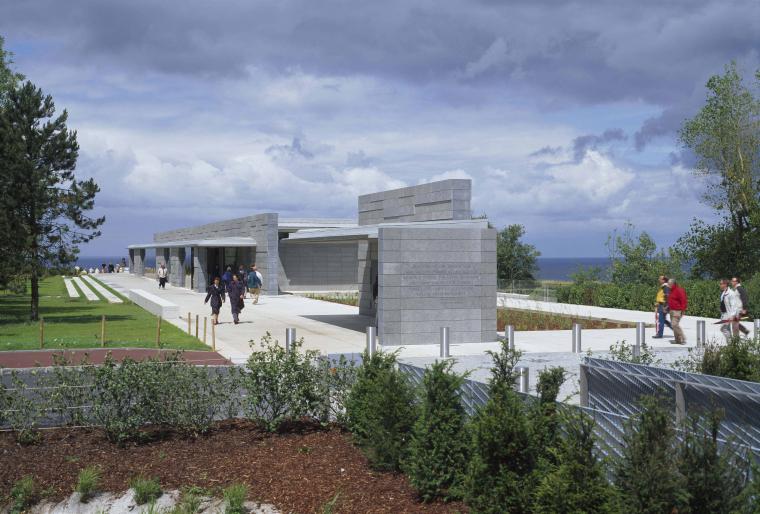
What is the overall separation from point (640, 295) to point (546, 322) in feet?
27.5

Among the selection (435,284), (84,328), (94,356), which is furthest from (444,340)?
(84,328)

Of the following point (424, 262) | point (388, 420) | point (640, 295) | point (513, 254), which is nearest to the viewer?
point (388, 420)

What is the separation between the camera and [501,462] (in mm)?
6277

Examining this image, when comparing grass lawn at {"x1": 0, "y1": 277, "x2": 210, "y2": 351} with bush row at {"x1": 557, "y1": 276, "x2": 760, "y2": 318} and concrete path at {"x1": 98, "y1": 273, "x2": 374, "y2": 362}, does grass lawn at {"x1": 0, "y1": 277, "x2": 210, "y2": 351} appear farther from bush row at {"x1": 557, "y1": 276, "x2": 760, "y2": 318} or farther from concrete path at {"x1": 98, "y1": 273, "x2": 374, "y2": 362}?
bush row at {"x1": 557, "y1": 276, "x2": 760, "y2": 318}

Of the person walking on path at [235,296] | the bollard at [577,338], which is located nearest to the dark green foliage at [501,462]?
the bollard at [577,338]

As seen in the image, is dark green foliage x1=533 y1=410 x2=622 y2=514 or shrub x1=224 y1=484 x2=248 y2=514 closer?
dark green foliage x1=533 y1=410 x2=622 y2=514

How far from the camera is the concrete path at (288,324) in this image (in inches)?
782

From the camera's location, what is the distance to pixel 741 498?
507 cm

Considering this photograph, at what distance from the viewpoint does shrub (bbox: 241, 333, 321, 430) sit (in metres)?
9.29

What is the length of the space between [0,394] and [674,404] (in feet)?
23.3

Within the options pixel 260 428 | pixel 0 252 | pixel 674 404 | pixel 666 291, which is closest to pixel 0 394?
pixel 260 428

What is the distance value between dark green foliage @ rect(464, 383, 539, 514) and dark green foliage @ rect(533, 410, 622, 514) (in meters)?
0.41

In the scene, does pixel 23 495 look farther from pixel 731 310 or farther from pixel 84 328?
pixel 84 328

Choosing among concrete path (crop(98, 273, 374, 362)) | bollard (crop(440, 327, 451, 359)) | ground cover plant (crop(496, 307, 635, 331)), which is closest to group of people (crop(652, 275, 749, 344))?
ground cover plant (crop(496, 307, 635, 331))
